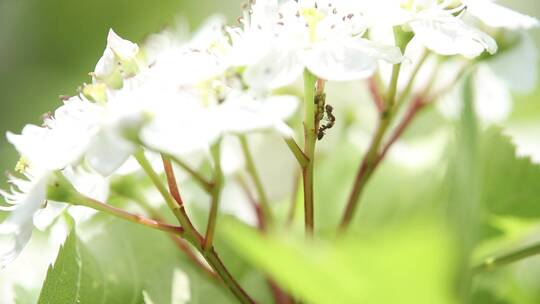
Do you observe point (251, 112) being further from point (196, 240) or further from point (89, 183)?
point (89, 183)

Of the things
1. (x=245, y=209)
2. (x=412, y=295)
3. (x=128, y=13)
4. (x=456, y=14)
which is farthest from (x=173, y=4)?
(x=412, y=295)

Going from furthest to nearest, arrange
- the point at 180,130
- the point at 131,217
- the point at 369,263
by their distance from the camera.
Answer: the point at 131,217 < the point at 180,130 < the point at 369,263

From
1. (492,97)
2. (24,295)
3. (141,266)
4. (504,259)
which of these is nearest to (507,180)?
(504,259)

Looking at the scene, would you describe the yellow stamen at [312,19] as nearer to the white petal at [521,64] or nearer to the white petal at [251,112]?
the white petal at [251,112]

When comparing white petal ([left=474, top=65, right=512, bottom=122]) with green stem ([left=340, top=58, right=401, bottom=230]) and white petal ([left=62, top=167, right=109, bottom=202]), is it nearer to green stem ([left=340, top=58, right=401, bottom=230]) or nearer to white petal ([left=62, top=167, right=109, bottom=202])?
green stem ([left=340, top=58, right=401, bottom=230])

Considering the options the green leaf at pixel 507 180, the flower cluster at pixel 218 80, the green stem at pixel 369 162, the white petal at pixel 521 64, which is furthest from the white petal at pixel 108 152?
the white petal at pixel 521 64

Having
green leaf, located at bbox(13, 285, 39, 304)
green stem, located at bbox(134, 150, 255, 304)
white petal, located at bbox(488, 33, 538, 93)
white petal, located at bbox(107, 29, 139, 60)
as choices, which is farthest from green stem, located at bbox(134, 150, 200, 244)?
white petal, located at bbox(488, 33, 538, 93)

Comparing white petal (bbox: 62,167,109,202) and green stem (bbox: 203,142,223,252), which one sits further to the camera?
white petal (bbox: 62,167,109,202)
